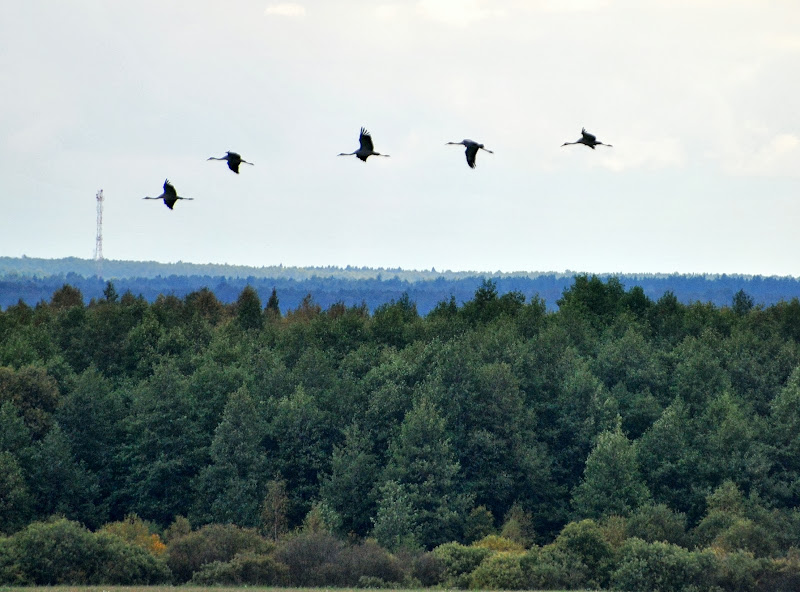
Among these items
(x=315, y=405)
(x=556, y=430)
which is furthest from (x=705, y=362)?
(x=315, y=405)

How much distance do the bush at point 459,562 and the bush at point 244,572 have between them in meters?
7.19

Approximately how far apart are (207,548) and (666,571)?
20.5 metres

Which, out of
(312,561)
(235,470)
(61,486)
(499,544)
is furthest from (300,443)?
(312,561)

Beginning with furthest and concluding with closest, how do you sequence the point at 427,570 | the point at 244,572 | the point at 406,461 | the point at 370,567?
the point at 406,461
the point at 427,570
the point at 370,567
the point at 244,572

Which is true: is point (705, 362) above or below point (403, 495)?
above

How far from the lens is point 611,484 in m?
74.2

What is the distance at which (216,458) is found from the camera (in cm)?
7812

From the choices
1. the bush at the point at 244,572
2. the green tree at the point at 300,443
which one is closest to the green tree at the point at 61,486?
the green tree at the point at 300,443

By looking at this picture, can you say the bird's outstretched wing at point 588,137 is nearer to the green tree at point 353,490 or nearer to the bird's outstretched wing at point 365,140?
the bird's outstretched wing at point 365,140

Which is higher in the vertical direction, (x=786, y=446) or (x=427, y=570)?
(x=786, y=446)

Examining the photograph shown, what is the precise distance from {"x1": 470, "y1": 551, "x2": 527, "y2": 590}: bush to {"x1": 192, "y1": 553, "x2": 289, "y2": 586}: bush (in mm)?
8328

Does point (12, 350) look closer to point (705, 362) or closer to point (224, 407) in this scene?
point (224, 407)

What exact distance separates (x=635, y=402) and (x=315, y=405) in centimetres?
2155

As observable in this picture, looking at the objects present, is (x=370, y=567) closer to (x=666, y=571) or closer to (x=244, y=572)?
(x=244, y=572)
